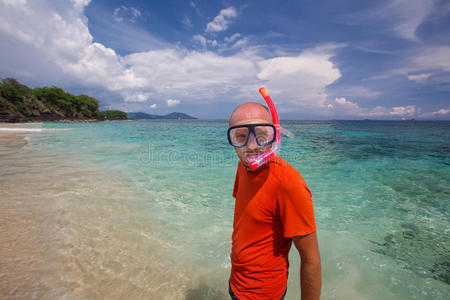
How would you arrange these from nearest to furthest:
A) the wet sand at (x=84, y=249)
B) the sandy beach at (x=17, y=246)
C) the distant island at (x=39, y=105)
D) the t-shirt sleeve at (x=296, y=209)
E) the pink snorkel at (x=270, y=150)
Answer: the t-shirt sleeve at (x=296, y=209) < the pink snorkel at (x=270, y=150) < the sandy beach at (x=17, y=246) < the wet sand at (x=84, y=249) < the distant island at (x=39, y=105)

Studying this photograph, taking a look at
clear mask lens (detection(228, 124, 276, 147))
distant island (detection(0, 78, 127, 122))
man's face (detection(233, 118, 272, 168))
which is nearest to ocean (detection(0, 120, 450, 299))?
man's face (detection(233, 118, 272, 168))

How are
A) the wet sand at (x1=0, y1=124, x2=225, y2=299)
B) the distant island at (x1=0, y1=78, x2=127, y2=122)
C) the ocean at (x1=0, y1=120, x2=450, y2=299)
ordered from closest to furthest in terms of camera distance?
1. the wet sand at (x1=0, y1=124, x2=225, y2=299)
2. the ocean at (x1=0, y1=120, x2=450, y2=299)
3. the distant island at (x1=0, y1=78, x2=127, y2=122)

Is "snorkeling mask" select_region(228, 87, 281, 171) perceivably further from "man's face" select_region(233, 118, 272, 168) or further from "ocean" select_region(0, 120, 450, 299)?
"ocean" select_region(0, 120, 450, 299)

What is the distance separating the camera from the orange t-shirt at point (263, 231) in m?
1.25

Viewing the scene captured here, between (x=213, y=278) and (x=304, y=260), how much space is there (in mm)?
2123

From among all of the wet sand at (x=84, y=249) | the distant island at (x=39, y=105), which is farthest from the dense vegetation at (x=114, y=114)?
the wet sand at (x=84, y=249)

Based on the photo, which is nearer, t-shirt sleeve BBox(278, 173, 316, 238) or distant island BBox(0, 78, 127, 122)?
t-shirt sleeve BBox(278, 173, 316, 238)

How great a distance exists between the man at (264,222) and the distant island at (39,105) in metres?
71.1

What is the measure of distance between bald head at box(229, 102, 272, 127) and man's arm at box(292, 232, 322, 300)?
78 centimetres

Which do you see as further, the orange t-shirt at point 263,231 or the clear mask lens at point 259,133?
the clear mask lens at point 259,133

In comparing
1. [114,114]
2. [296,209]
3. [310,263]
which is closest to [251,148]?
[296,209]

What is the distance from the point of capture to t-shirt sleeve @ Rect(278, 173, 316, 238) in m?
1.17

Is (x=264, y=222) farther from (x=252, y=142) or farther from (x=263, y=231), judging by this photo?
(x=252, y=142)

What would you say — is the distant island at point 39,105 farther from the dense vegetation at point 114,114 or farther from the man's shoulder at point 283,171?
the man's shoulder at point 283,171
